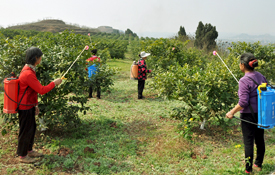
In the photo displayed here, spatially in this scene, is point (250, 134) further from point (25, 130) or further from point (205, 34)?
point (205, 34)

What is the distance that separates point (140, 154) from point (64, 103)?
69.9 inches

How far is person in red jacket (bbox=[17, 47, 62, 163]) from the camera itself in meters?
3.44

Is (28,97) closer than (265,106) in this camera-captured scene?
No

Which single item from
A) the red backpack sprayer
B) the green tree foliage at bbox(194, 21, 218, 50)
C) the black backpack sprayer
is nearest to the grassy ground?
the black backpack sprayer

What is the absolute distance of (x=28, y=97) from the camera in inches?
140

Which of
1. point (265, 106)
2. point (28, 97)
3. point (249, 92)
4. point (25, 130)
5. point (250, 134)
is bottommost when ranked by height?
point (25, 130)

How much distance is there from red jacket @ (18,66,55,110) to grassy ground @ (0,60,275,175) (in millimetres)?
1042

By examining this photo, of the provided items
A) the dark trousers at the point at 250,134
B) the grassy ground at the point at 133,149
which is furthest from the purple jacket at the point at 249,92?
the grassy ground at the point at 133,149

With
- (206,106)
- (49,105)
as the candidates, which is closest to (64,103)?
(49,105)

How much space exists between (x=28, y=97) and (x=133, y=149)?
2.14 m

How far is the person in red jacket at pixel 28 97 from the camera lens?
3439 mm

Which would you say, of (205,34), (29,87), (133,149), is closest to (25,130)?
(29,87)

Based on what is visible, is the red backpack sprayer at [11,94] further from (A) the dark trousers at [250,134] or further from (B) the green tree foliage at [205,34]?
(B) the green tree foliage at [205,34]

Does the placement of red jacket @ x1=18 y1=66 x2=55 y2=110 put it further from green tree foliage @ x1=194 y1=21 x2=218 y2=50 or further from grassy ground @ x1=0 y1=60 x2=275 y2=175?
green tree foliage @ x1=194 y1=21 x2=218 y2=50
